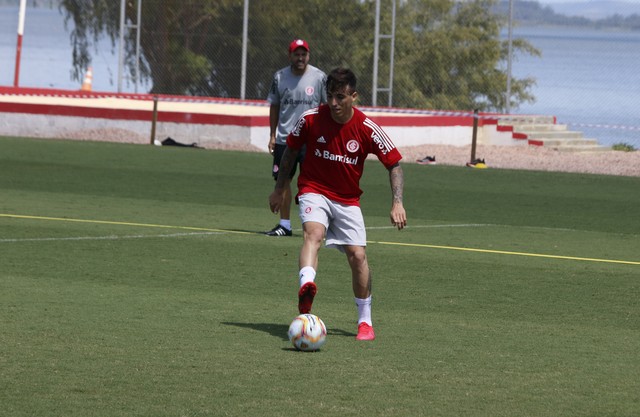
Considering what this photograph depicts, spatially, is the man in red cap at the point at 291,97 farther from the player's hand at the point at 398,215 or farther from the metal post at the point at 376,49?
the metal post at the point at 376,49

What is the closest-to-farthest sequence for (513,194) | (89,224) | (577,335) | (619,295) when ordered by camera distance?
(577,335), (619,295), (89,224), (513,194)

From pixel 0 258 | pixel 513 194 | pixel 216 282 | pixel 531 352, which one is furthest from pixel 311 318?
pixel 513 194

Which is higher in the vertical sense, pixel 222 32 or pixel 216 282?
pixel 222 32

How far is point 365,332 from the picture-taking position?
8828 millimetres

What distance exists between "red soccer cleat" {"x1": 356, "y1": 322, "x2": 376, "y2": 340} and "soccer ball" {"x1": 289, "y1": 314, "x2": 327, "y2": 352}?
0.48 m

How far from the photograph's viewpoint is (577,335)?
30.2 feet

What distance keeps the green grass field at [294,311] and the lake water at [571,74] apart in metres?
11.3

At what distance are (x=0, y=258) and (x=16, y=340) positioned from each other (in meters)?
3.92

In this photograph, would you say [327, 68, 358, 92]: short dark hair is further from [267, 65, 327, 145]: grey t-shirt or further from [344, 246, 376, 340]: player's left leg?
[267, 65, 327, 145]: grey t-shirt

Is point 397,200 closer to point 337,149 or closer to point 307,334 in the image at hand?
point 337,149

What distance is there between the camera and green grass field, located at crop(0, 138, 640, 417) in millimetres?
7207

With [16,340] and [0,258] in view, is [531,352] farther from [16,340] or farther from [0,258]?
[0,258]

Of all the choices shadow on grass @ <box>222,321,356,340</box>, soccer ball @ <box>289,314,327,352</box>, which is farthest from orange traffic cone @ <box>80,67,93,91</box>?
soccer ball @ <box>289,314,327,352</box>

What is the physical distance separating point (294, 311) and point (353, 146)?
1541 millimetres
